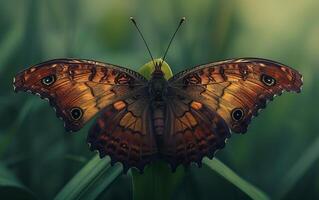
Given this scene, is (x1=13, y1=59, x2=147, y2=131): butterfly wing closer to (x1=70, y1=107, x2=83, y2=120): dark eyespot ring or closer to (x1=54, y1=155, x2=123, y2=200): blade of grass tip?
(x1=70, y1=107, x2=83, y2=120): dark eyespot ring

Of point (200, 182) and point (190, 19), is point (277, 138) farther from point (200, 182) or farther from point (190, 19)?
point (190, 19)

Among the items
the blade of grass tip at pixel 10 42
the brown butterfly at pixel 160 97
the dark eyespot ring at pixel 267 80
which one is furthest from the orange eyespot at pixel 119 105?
the blade of grass tip at pixel 10 42

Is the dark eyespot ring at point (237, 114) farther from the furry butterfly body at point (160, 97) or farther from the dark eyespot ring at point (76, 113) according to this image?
the dark eyespot ring at point (76, 113)

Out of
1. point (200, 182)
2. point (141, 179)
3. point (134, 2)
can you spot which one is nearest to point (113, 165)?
point (141, 179)

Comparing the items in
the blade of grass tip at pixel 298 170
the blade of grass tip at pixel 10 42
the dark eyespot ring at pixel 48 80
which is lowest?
the blade of grass tip at pixel 298 170

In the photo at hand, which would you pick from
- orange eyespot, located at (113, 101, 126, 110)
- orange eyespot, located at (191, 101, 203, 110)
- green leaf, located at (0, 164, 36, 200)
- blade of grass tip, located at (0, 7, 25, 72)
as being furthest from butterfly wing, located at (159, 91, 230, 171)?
blade of grass tip, located at (0, 7, 25, 72)

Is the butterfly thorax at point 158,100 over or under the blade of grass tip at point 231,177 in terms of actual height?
over

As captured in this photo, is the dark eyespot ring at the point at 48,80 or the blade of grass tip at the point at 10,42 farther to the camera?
the blade of grass tip at the point at 10,42
